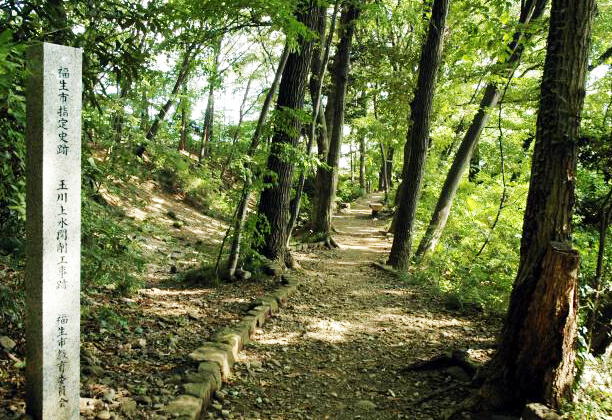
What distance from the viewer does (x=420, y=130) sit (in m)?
9.03

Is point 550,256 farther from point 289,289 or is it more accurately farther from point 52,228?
point 289,289

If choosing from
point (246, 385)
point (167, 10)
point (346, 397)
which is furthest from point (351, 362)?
point (167, 10)

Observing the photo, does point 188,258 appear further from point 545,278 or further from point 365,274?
point 545,278

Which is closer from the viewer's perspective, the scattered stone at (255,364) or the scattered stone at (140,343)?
the scattered stone at (140,343)

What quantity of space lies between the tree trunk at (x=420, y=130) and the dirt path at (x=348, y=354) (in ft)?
5.10

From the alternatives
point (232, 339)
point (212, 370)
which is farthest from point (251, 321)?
point (212, 370)

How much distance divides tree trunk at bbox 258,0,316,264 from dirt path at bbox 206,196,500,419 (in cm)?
102

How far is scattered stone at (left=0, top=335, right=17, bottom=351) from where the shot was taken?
3005mm

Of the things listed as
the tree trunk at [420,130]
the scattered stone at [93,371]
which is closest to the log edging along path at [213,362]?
the scattered stone at [93,371]

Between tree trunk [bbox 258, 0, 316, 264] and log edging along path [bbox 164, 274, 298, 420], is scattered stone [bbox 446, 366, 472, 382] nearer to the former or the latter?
log edging along path [bbox 164, 274, 298, 420]

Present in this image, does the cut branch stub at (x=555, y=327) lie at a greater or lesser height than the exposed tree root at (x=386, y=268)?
greater

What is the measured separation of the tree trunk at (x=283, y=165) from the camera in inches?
287

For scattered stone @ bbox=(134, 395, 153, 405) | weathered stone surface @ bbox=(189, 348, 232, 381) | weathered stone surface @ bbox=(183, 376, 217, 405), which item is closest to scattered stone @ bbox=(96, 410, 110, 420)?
scattered stone @ bbox=(134, 395, 153, 405)

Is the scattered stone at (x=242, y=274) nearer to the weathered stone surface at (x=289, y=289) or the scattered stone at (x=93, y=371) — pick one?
the weathered stone surface at (x=289, y=289)
